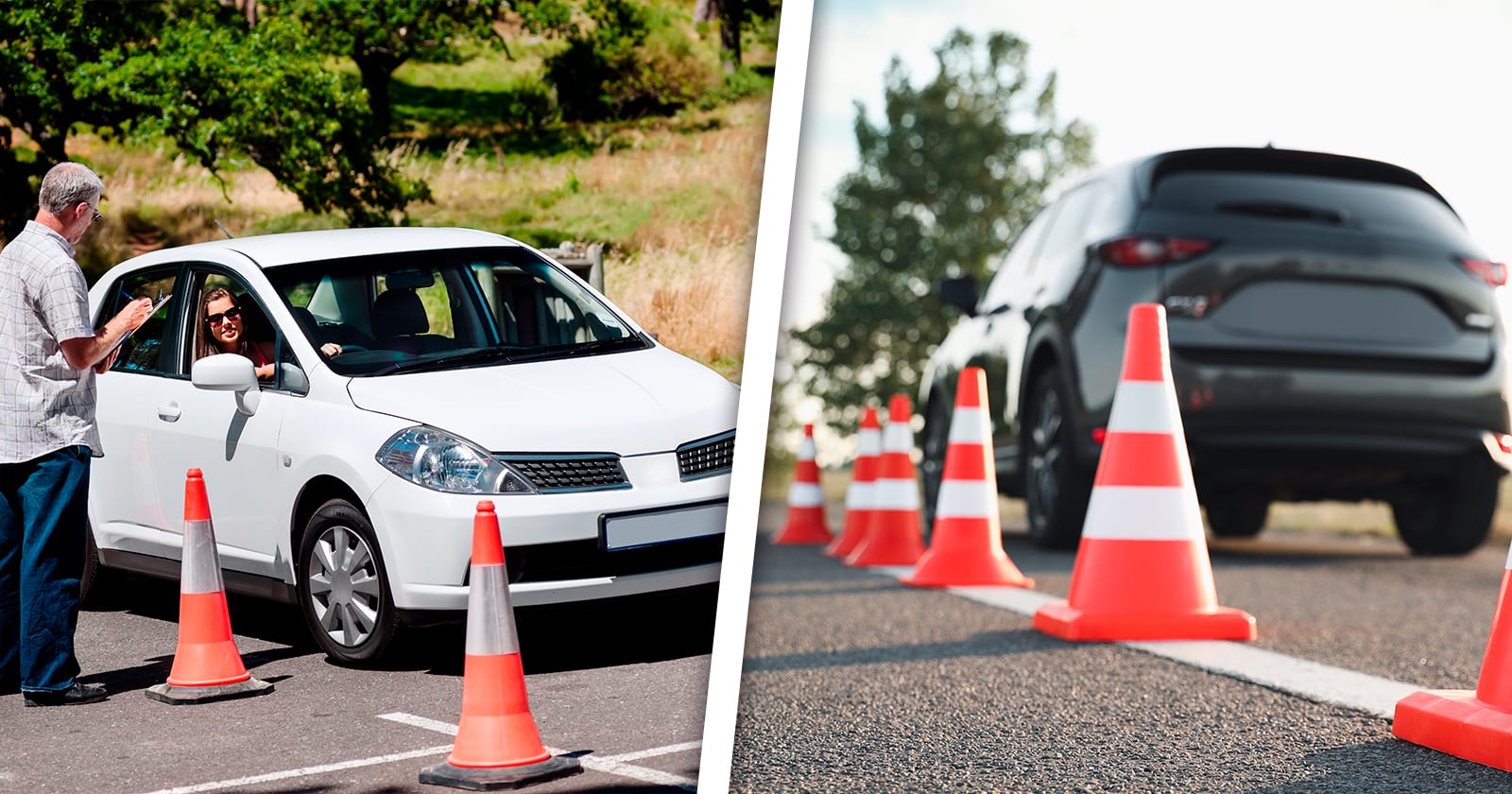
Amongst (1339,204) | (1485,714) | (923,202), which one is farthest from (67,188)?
(923,202)

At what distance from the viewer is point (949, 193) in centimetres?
3309

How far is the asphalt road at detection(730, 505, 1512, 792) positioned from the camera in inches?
140

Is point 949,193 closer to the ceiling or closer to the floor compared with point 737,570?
closer to the ceiling

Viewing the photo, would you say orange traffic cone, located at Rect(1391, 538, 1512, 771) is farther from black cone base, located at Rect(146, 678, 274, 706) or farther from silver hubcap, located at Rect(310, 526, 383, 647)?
black cone base, located at Rect(146, 678, 274, 706)

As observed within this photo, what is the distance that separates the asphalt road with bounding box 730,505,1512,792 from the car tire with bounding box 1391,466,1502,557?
52cm

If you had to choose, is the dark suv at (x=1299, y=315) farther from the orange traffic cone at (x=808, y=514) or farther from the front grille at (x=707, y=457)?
the front grille at (x=707, y=457)

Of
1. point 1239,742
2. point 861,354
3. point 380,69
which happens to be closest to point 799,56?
point 380,69

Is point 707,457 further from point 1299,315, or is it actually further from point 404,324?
point 1299,315

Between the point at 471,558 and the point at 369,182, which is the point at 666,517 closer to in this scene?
the point at 471,558

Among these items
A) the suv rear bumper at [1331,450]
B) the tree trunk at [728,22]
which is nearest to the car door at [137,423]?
the tree trunk at [728,22]

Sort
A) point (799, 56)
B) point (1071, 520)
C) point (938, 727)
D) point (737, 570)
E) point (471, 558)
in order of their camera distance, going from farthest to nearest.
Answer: point (1071, 520), point (938, 727), point (799, 56), point (737, 570), point (471, 558)

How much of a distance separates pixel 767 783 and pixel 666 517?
59cm

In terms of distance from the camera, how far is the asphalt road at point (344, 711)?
3.14 m

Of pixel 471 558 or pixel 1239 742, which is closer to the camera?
pixel 471 558
